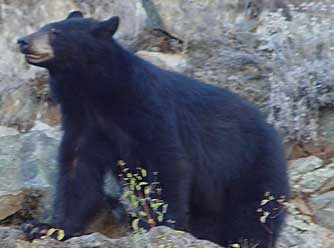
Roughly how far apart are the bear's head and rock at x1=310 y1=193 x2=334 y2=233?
248 cm

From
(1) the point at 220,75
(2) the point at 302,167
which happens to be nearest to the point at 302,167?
(2) the point at 302,167

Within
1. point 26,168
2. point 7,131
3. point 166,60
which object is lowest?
point 26,168

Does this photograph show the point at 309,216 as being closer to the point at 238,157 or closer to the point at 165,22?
the point at 238,157

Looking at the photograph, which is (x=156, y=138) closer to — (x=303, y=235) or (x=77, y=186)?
(x=77, y=186)

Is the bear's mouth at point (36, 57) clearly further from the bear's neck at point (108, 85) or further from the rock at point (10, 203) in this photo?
the rock at point (10, 203)

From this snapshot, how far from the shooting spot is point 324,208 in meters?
8.50

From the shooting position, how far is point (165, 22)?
10461 mm

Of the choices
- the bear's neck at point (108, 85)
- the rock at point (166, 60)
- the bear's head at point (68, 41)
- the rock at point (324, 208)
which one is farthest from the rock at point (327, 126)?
the bear's head at point (68, 41)

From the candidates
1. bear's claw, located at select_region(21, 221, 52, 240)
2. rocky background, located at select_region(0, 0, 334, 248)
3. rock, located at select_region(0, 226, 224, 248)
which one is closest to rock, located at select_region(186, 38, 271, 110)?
rocky background, located at select_region(0, 0, 334, 248)

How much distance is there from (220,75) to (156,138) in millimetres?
2720

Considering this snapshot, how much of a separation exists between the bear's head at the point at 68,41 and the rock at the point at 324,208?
8.14 feet

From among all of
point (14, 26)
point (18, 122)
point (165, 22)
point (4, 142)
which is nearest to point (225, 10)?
point (165, 22)

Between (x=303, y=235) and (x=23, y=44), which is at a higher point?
(x=23, y=44)

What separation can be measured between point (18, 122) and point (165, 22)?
1.99 meters
